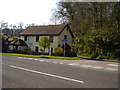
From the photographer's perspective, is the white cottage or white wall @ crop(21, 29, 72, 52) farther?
the white cottage

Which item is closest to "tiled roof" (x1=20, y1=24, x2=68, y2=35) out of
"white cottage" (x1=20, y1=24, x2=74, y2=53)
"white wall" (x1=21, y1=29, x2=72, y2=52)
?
"white cottage" (x1=20, y1=24, x2=74, y2=53)

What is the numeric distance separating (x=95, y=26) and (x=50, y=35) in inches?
412

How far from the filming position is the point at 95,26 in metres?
37.7

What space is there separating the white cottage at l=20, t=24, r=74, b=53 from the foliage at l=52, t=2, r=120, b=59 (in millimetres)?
2431

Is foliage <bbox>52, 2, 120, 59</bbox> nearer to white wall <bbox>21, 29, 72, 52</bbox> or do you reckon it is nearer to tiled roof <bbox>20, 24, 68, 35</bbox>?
white wall <bbox>21, 29, 72, 52</bbox>

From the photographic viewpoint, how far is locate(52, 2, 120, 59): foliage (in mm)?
29641

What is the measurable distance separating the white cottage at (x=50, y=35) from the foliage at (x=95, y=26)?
7.97ft

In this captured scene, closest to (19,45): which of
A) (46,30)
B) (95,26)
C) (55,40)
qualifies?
(46,30)

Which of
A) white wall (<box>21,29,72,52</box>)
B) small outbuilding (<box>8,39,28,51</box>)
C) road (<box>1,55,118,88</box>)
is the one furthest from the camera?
small outbuilding (<box>8,39,28,51</box>)

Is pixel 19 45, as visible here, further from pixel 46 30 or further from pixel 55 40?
pixel 55 40

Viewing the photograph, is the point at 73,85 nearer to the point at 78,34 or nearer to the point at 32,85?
the point at 32,85

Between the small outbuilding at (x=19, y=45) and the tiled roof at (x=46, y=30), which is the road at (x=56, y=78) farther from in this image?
the small outbuilding at (x=19, y=45)

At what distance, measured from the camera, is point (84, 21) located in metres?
39.2

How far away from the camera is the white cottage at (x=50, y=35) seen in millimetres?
39875
